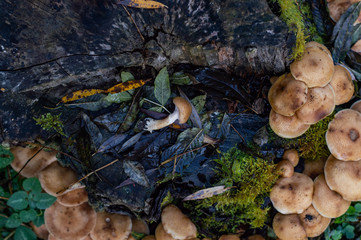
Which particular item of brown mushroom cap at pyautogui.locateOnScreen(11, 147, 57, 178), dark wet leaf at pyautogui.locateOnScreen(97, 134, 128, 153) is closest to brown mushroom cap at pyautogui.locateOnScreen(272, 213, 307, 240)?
dark wet leaf at pyautogui.locateOnScreen(97, 134, 128, 153)

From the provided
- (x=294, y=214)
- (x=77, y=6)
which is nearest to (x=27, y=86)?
(x=77, y=6)

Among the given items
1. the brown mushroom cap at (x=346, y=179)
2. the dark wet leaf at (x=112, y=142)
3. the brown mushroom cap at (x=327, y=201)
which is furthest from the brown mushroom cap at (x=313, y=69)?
the dark wet leaf at (x=112, y=142)

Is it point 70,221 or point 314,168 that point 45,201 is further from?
point 314,168

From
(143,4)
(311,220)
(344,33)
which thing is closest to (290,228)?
(311,220)

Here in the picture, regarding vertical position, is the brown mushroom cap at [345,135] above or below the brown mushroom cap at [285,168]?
above

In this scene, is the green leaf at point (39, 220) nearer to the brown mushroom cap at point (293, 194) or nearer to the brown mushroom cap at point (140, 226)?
the brown mushroom cap at point (140, 226)

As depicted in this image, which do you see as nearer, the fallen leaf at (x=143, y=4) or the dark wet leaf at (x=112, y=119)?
the fallen leaf at (x=143, y=4)

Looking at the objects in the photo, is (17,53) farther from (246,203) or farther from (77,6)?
(246,203)

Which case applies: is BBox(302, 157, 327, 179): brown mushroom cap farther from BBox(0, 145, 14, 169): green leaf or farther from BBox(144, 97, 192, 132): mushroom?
BBox(0, 145, 14, 169): green leaf
